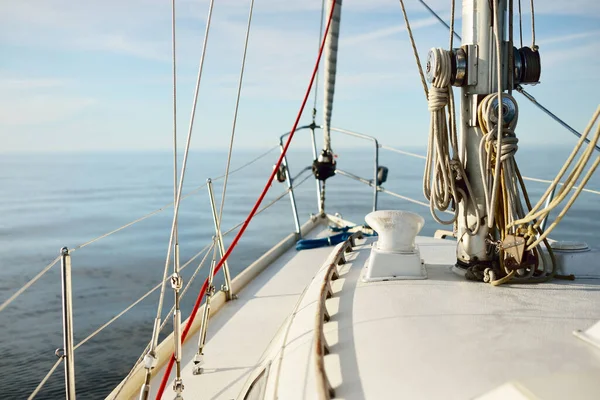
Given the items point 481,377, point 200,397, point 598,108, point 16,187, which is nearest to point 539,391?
point 481,377

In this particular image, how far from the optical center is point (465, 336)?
1.51 meters

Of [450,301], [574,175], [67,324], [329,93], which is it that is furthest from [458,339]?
[329,93]

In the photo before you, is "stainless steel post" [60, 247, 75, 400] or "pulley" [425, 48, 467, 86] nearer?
"stainless steel post" [60, 247, 75, 400]

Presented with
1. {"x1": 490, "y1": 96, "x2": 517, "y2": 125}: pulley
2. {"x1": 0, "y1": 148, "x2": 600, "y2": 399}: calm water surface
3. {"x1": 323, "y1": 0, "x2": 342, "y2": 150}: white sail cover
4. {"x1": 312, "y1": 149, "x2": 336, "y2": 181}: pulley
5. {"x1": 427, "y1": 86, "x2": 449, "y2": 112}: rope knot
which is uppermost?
{"x1": 323, "y1": 0, "x2": 342, "y2": 150}: white sail cover

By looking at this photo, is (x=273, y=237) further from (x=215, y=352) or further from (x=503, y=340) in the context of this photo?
(x=503, y=340)

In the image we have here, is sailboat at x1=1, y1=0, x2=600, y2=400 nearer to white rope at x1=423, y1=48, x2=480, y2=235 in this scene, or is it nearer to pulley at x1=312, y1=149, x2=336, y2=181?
white rope at x1=423, y1=48, x2=480, y2=235

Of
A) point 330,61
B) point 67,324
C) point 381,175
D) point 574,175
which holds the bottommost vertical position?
point 67,324

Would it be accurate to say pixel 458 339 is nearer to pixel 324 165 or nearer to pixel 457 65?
pixel 457 65

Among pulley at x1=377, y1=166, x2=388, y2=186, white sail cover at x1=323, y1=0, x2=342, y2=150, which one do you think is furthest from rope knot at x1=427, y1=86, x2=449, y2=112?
pulley at x1=377, y1=166, x2=388, y2=186

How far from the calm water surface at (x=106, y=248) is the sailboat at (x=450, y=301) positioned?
2.25m

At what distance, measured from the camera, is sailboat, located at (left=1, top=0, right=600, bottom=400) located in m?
1.34

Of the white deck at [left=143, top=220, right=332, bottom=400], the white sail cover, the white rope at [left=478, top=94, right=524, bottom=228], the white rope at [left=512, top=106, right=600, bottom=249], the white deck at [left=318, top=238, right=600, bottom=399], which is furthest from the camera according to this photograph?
the white sail cover

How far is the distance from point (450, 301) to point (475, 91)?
815mm

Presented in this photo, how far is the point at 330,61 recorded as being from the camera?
4082mm
